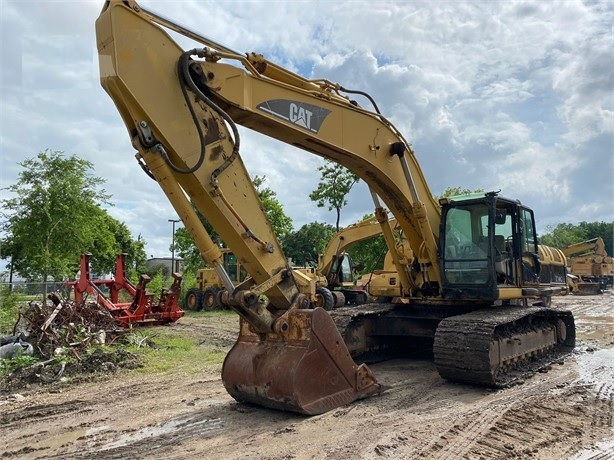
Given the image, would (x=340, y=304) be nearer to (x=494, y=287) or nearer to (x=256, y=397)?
(x=494, y=287)

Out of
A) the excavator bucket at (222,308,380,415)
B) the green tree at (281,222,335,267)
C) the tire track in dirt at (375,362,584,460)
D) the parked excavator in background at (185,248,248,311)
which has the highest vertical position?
the green tree at (281,222,335,267)

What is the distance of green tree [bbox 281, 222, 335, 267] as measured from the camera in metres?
44.4

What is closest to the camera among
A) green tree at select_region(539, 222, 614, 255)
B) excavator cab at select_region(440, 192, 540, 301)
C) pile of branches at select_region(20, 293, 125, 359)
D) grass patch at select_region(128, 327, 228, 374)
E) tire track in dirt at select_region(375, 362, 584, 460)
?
tire track in dirt at select_region(375, 362, 584, 460)

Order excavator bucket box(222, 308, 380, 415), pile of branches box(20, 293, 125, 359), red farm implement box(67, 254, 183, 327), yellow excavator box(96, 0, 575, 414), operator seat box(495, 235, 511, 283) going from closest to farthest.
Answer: yellow excavator box(96, 0, 575, 414) < excavator bucket box(222, 308, 380, 415) < operator seat box(495, 235, 511, 283) < pile of branches box(20, 293, 125, 359) < red farm implement box(67, 254, 183, 327)

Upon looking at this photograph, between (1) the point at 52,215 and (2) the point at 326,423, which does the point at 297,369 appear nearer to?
(2) the point at 326,423

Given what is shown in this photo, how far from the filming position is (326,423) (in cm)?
517

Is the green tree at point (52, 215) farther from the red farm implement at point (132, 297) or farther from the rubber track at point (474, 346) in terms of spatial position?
the rubber track at point (474, 346)

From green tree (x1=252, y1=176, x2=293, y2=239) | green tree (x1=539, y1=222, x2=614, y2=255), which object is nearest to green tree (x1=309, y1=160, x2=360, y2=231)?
green tree (x1=252, y1=176, x2=293, y2=239)

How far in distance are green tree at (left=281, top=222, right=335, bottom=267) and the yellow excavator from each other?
35.8m

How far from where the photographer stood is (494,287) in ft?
23.8

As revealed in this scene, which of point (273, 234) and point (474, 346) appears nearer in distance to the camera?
point (273, 234)

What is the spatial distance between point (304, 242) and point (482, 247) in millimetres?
37845

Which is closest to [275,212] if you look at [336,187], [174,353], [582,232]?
[336,187]

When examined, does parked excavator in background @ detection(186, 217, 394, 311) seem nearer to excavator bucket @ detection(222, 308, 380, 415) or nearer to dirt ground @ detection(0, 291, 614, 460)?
dirt ground @ detection(0, 291, 614, 460)
